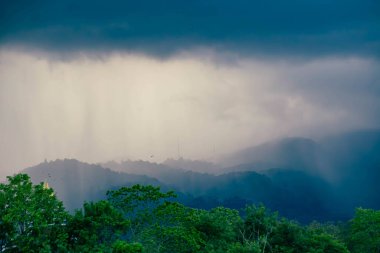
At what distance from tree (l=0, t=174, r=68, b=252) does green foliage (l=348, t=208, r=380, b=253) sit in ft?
148

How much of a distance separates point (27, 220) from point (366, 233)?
4973 cm

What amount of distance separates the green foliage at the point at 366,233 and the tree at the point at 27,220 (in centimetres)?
4498

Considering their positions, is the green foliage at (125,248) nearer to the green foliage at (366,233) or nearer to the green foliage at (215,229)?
the green foliage at (215,229)

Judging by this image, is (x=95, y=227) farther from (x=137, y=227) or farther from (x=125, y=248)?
(x=137, y=227)

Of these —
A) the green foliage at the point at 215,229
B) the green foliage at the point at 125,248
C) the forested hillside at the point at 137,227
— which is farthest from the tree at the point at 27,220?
the green foliage at the point at 215,229

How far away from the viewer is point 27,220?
35.8 meters

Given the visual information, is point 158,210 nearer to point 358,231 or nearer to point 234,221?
point 234,221

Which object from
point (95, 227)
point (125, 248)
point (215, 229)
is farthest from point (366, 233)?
point (125, 248)

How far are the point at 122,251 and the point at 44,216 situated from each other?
8.36 metres

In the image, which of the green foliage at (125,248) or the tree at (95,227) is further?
the tree at (95,227)

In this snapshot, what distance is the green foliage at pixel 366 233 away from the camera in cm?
6153

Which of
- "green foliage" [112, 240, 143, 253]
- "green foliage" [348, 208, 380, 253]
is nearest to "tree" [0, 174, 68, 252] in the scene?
"green foliage" [112, 240, 143, 253]

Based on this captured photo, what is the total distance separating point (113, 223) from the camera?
3991 centimetres

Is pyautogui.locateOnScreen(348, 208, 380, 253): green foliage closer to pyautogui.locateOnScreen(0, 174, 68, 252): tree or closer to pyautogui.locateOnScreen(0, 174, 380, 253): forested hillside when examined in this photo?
pyautogui.locateOnScreen(0, 174, 380, 253): forested hillside
